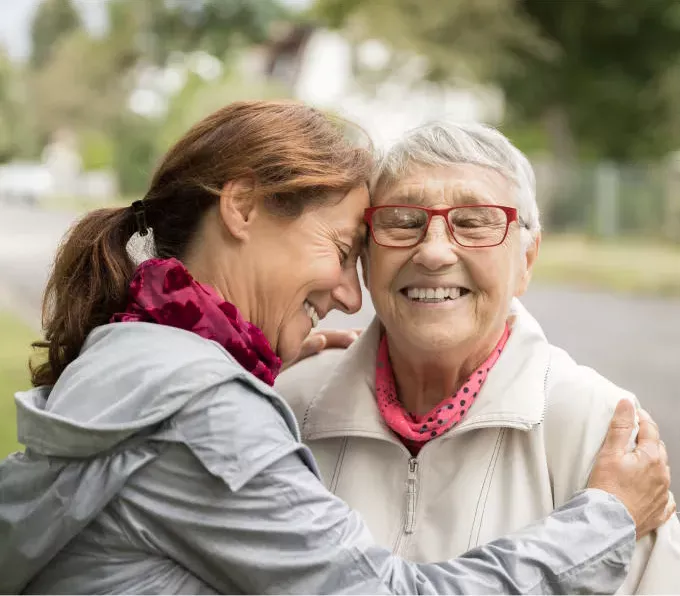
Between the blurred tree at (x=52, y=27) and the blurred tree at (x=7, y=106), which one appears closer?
the blurred tree at (x=7, y=106)

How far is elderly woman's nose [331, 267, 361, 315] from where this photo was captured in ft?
5.90

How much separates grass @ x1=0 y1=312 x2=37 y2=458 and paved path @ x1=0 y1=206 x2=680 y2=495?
59 centimetres

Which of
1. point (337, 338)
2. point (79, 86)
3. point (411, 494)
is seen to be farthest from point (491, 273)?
point (79, 86)

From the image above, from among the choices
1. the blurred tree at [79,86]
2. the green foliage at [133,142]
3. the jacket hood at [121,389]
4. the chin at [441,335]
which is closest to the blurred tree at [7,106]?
the blurred tree at [79,86]

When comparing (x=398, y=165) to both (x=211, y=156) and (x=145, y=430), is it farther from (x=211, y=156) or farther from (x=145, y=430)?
(x=145, y=430)

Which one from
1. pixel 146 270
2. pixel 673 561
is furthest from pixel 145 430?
pixel 673 561

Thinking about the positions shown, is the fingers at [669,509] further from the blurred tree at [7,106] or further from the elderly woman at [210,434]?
the blurred tree at [7,106]

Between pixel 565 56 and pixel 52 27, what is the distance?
10.1 meters

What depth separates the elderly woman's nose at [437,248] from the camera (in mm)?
1744

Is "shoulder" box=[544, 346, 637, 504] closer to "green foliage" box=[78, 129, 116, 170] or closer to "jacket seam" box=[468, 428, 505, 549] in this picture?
"jacket seam" box=[468, 428, 505, 549]

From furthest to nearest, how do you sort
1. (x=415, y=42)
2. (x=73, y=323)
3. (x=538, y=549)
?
1. (x=415, y=42)
2. (x=73, y=323)
3. (x=538, y=549)

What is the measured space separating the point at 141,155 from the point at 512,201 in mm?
17522

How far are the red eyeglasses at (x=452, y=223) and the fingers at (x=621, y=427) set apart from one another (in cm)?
37

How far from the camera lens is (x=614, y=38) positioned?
1809 centimetres
